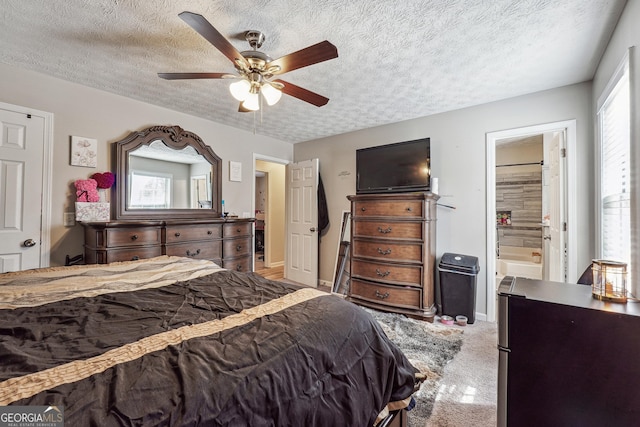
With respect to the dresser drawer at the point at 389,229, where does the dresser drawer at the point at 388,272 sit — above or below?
below

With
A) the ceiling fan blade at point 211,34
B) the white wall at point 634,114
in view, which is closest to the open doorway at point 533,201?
the white wall at point 634,114

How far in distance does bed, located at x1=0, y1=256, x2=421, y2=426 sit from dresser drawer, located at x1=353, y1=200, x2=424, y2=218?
1990 millimetres

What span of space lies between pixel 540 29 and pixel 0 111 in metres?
4.02

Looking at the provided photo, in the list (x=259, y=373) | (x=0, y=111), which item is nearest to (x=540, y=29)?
(x=259, y=373)

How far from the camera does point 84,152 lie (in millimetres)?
2682

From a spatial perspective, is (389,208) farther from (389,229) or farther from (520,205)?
(520,205)

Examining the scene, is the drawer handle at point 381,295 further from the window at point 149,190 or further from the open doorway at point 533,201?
the window at point 149,190

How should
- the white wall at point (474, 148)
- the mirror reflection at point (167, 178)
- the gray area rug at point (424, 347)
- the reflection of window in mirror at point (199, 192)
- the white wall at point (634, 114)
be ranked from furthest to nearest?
the reflection of window in mirror at point (199, 192) < the mirror reflection at point (167, 178) < the white wall at point (474, 148) < the gray area rug at point (424, 347) < the white wall at point (634, 114)

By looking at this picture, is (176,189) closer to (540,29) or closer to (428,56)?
(428,56)

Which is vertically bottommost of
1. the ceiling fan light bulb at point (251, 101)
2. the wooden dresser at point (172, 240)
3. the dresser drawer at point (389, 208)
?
the wooden dresser at point (172, 240)

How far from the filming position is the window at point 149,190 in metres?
3.02

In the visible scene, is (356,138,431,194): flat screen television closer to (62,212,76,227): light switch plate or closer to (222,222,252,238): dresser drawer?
(222,222,252,238): dresser drawer

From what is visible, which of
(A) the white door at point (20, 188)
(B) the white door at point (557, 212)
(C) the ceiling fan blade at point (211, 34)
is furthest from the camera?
(B) the white door at point (557, 212)

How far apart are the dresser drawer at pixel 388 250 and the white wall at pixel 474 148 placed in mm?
542
